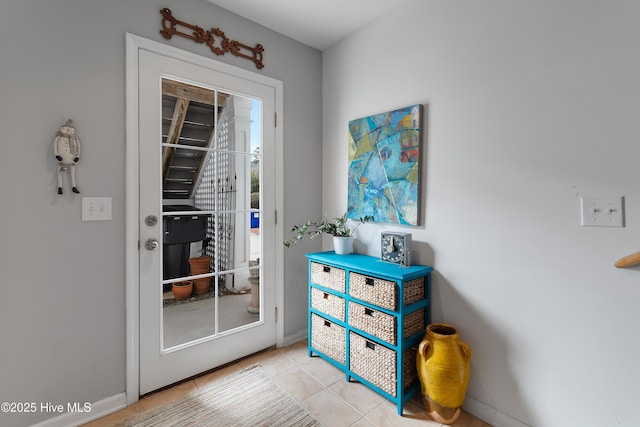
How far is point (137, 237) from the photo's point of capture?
5.67 ft

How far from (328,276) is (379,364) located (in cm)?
64

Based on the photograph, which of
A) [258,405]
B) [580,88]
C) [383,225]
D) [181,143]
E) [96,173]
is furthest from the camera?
[383,225]

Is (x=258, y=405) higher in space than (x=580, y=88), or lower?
lower

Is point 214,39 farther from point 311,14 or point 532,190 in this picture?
point 532,190

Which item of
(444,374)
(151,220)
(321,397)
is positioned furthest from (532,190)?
(151,220)

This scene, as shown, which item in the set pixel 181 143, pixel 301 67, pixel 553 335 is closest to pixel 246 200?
pixel 181 143

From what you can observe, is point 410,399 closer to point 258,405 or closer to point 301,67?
point 258,405

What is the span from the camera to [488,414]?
158 centimetres

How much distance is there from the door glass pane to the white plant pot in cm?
61

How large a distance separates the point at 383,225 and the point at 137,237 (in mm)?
1601

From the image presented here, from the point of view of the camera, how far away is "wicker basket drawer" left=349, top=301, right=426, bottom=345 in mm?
1663

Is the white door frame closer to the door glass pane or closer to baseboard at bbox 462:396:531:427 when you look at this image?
the door glass pane

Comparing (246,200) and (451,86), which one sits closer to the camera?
(451,86)

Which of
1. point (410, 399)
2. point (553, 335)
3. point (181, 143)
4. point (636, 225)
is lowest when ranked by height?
point (410, 399)
